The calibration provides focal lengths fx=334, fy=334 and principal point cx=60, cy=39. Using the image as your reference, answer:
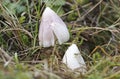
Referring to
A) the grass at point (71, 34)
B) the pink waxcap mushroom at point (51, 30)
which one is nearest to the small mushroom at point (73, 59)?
the grass at point (71, 34)

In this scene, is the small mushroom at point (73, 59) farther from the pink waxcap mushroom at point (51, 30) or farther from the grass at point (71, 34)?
the pink waxcap mushroom at point (51, 30)

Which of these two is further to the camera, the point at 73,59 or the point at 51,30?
the point at 51,30

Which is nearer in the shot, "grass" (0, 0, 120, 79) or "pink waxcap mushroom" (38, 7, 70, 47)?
"grass" (0, 0, 120, 79)

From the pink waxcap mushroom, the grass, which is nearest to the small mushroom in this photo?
the grass

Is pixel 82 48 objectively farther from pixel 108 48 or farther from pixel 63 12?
pixel 63 12

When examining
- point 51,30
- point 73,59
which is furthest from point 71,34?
point 73,59

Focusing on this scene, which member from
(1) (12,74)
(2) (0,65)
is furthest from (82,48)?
(1) (12,74)

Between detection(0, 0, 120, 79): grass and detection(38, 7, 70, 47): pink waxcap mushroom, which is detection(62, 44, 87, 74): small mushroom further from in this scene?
detection(38, 7, 70, 47): pink waxcap mushroom

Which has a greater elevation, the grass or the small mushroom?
the grass

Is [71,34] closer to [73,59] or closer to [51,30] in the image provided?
[51,30]
